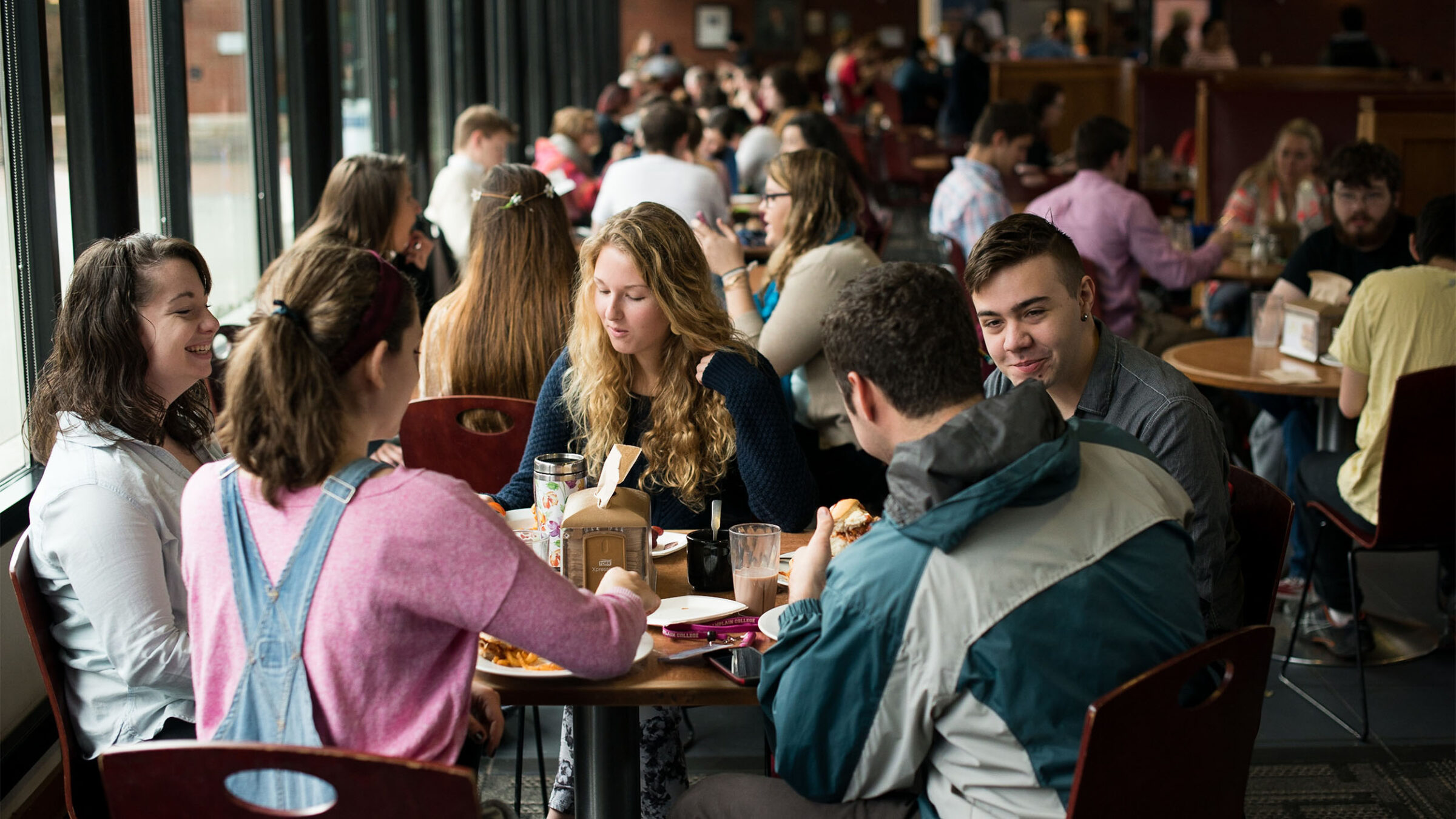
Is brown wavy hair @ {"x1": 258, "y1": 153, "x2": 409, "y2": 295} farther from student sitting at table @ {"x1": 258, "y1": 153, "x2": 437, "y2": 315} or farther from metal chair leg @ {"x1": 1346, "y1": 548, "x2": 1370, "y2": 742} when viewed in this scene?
metal chair leg @ {"x1": 1346, "y1": 548, "x2": 1370, "y2": 742}

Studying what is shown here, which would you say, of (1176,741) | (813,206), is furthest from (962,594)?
(813,206)

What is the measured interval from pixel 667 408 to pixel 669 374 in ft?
0.22

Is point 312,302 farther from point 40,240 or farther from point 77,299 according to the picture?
point 40,240

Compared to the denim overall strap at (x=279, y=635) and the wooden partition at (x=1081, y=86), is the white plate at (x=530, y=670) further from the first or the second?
the wooden partition at (x=1081, y=86)

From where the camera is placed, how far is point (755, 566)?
6.22ft

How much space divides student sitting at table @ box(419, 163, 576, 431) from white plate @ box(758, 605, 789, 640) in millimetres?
1310

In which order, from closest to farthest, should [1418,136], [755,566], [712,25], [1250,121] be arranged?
[755,566] → [1418,136] → [1250,121] → [712,25]

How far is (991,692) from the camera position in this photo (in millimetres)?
1353

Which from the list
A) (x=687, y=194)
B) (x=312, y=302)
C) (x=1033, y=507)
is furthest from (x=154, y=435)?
(x=687, y=194)

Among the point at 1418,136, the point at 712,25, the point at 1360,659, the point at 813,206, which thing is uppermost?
the point at 712,25

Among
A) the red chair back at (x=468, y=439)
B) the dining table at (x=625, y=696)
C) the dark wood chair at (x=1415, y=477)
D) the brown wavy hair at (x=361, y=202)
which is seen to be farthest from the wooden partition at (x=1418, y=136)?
the dining table at (x=625, y=696)

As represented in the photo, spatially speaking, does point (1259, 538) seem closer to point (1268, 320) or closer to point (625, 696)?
point (625, 696)

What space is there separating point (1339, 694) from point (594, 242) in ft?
7.26

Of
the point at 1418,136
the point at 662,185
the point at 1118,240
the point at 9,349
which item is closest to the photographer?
the point at 9,349
